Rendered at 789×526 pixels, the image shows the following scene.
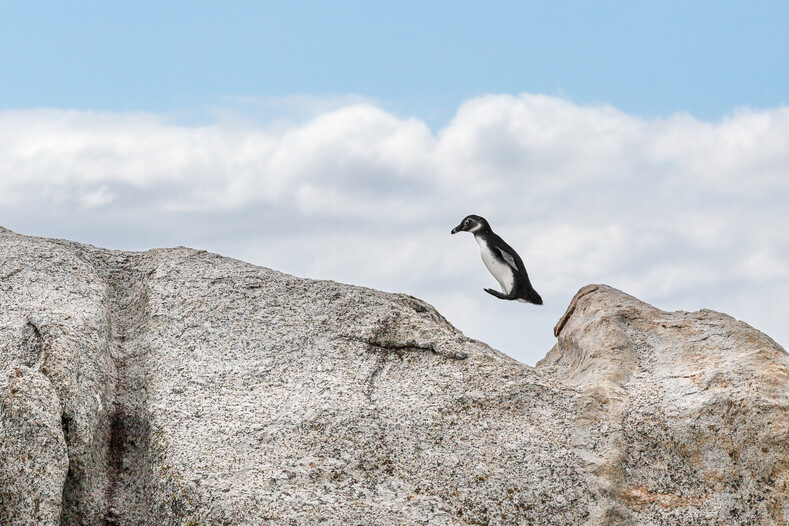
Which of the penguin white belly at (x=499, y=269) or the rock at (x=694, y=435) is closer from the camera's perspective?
the rock at (x=694, y=435)

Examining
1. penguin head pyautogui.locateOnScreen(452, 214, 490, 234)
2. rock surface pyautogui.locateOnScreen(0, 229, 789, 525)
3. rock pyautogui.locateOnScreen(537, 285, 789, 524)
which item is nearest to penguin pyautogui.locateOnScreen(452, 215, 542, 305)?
penguin head pyautogui.locateOnScreen(452, 214, 490, 234)

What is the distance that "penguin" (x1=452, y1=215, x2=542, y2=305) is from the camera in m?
14.1

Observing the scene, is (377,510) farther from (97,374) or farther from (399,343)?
(97,374)

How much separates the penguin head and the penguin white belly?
0.29 metres

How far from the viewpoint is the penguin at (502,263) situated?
1410cm

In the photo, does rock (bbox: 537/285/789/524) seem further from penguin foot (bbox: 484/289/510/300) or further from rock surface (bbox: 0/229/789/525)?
penguin foot (bbox: 484/289/510/300)

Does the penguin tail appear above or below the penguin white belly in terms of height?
below

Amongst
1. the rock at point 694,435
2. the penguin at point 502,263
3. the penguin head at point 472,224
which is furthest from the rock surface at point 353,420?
the penguin head at point 472,224

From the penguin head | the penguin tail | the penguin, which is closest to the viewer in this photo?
the penguin

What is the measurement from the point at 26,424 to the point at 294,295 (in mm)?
3637

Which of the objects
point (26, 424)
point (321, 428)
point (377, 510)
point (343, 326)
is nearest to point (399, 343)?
point (343, 326)

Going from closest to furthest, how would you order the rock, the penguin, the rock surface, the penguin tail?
the rock surface, the rock, the penguin, the penguin tail

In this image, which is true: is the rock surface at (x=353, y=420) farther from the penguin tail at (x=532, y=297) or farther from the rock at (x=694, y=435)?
the penguin tail at (x=532, y=297)

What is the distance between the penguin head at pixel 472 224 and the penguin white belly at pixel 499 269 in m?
0.29
